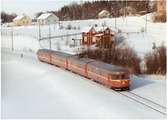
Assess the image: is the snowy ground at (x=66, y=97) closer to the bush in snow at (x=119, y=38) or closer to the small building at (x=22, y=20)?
the bush in snow at (x=119, y=38)

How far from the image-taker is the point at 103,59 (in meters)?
58.8

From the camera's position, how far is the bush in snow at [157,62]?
50.6 meters

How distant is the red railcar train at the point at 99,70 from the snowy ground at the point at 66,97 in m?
0.61

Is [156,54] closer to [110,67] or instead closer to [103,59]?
[103,59]

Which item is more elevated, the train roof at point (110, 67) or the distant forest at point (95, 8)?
the distant forest at point (95, 8)

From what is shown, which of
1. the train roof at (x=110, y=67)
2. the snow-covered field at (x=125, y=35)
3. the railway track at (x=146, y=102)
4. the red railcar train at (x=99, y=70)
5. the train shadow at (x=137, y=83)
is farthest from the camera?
the snow-covered field at (x=125, y=35)

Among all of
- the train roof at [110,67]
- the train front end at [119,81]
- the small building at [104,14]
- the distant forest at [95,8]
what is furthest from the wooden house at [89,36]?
the small building at [104,14]

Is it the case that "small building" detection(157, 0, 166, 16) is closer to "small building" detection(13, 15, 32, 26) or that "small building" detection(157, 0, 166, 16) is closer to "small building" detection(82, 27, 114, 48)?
"small building" detection(82, 27, 114, 48)

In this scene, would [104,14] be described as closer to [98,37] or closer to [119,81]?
[98,37]

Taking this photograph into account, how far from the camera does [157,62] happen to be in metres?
51.8

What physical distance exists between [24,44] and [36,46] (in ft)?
19.1

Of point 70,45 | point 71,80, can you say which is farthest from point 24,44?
point 71,80

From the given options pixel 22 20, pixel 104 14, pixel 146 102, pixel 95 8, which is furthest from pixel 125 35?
pixel 95 8

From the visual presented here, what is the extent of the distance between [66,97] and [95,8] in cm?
13121
